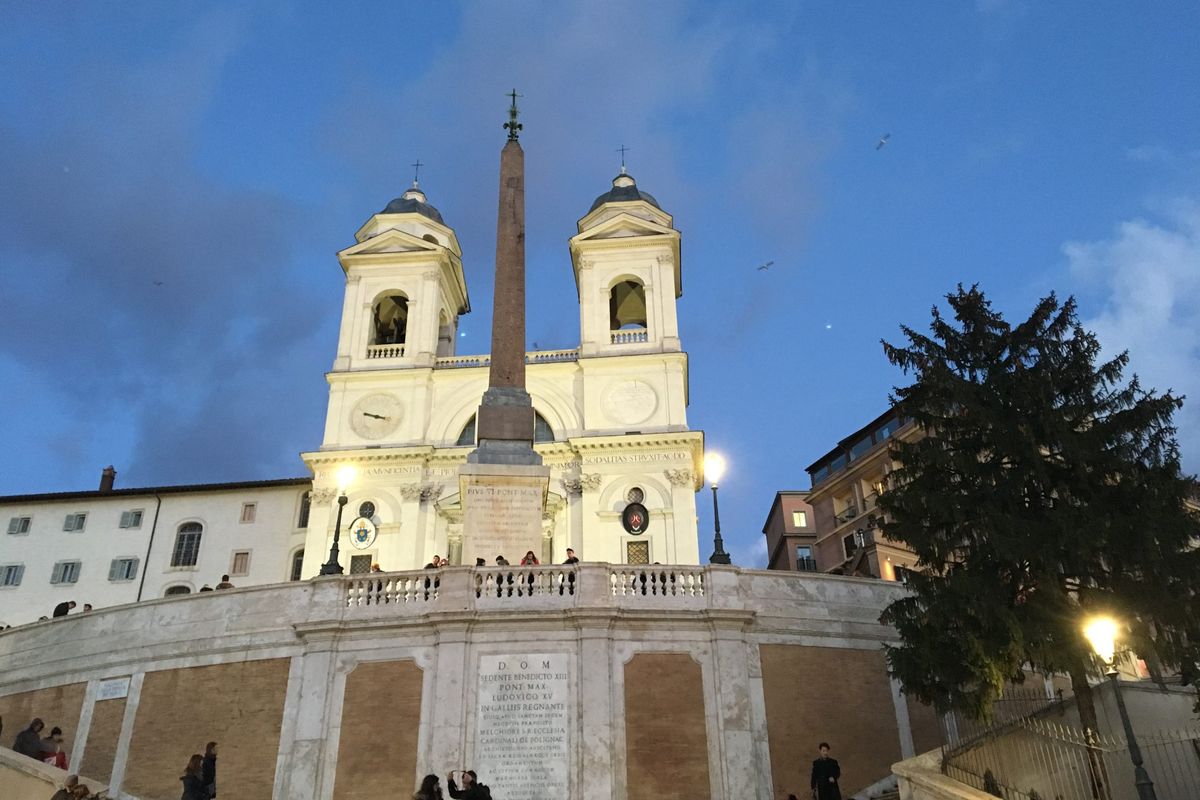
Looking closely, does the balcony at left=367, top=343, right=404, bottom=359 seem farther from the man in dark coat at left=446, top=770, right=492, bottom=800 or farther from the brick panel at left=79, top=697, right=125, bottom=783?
the man in dark coat at left=446, top=770, right=492, bottom=800

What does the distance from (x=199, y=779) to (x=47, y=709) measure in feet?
22.7

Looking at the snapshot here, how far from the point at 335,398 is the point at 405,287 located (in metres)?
6.51

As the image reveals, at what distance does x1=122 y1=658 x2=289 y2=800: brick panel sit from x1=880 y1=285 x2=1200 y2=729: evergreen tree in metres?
10.7

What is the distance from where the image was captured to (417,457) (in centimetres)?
4119

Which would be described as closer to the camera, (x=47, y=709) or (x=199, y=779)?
(x=199, y=779)

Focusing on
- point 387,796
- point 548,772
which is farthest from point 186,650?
point 548,772

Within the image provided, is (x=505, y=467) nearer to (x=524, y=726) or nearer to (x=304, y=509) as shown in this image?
(x=524, y=726)

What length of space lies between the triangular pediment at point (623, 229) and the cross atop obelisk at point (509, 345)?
15.1 metres

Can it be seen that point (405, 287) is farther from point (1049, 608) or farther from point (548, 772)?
point (1049, 608)

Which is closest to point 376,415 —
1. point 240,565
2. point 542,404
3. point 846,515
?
point 542,404

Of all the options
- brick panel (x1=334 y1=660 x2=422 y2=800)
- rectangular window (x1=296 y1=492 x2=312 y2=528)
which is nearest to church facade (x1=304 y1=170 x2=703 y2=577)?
rectangular window (x1=296 y1=492 x2=312 y2=528)

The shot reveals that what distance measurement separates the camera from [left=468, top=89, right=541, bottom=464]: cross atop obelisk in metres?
23.9

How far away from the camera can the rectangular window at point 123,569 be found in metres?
46.3

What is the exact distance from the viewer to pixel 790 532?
64.0 meters
